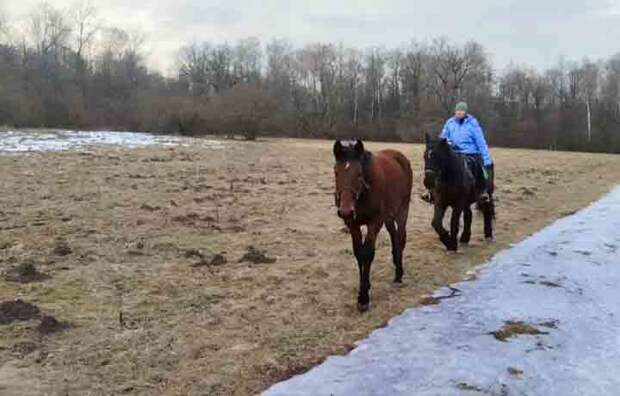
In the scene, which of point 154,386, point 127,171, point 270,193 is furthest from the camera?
point 127,171

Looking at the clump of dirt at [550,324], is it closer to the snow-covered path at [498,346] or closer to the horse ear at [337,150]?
the snow-covered path at [498,346]

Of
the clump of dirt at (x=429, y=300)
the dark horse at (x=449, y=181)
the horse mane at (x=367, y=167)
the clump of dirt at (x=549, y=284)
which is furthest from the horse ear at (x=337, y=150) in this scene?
the clump of dirt at (x=549, y=284)

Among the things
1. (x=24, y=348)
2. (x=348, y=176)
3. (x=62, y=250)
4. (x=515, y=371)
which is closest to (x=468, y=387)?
(x=515, y=371)

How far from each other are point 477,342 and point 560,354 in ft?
2.46

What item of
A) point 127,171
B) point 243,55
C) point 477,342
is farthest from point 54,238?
point 243,55

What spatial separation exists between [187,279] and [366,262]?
2.53 meters

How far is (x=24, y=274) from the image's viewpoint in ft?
28.7

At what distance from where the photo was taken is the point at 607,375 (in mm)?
5582

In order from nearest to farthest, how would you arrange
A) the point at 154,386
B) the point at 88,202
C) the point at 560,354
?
1. the point at 154,386
2. the point at 560,354
3. the point at 88,202

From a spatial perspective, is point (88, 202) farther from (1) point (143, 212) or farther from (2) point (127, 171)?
(2) point (127, 171)

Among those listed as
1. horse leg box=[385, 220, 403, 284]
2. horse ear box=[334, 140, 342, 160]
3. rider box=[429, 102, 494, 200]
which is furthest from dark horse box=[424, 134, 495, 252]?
horse ear box=[334, 140, 342, 160]

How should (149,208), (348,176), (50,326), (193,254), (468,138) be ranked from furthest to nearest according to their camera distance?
(149,208) < (468,138) < (193,254) < (348,176) < (50,326)

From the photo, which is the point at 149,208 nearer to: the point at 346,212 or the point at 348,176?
the point at 348,176

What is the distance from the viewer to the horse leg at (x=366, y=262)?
7.66 metres
